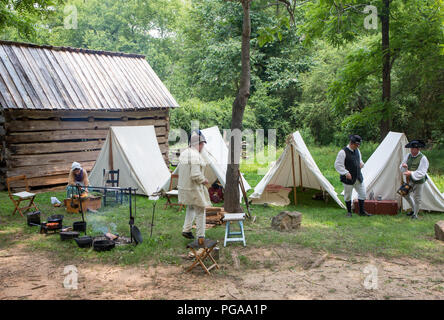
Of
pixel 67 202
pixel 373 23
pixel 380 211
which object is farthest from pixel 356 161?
pixel 67 202

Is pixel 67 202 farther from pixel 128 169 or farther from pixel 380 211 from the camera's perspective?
pixel 380 211

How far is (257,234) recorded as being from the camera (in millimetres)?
6551

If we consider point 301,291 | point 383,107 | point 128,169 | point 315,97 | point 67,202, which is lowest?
point 301,291

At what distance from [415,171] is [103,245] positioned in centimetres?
567

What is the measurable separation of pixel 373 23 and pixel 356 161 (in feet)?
14.3

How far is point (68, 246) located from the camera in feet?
19.7

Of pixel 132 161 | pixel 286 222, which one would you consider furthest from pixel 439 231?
pixel 132 161

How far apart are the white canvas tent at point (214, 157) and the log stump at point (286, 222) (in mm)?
1970

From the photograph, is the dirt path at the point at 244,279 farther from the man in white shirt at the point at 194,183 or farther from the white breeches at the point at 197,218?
the man in white shirt at the point at 194,183

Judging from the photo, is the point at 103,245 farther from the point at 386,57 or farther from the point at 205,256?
A: the point at 386,57

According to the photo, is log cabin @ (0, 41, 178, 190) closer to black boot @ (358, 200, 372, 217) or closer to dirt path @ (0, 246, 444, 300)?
dirt path @ (0, 246, 444, 300)

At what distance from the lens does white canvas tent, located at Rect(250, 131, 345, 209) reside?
845 cm

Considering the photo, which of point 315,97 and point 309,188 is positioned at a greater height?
point 315,97

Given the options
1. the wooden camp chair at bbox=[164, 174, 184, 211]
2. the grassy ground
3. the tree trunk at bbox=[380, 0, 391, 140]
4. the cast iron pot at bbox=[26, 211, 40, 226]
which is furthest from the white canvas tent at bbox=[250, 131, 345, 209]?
the cast iron pot at bbox=[26, 211, 40, 226]
